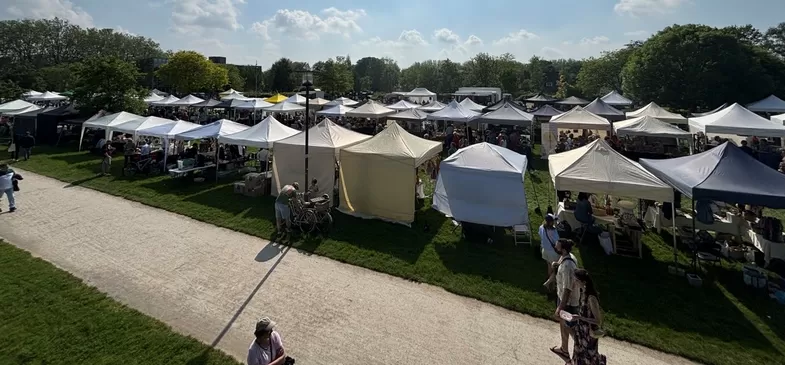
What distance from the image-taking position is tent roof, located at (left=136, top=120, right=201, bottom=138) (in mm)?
14648

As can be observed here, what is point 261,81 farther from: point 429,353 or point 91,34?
point 429,353

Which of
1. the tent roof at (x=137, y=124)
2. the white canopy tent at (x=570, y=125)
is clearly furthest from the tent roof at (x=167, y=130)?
the white canopy tent at (x=570, y=125)

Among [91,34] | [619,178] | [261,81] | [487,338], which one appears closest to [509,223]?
[619,178]

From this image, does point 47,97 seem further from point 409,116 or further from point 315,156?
point 315,156

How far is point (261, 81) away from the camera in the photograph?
2982 inches

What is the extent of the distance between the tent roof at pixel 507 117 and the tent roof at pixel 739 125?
691 centimetres

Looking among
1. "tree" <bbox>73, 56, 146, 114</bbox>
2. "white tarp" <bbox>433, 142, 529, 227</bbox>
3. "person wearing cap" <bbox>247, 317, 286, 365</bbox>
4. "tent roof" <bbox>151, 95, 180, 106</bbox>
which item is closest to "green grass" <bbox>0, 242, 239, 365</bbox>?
"person wearing cap" <bbox>247, 317, 286, 365</bbox>

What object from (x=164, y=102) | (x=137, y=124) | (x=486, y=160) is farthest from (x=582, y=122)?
(x=164, y=102)

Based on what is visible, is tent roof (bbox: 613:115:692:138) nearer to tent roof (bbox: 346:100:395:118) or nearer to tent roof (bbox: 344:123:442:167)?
tent roof (bbox: 344:123:442:167)

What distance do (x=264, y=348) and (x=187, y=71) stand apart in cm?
4812

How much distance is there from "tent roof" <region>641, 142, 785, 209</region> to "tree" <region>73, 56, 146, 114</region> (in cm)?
2531

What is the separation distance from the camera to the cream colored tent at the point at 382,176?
9.67 meters

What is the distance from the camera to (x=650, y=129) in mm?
15734

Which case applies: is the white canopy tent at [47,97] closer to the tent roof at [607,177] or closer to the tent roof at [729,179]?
the tent roof at [607,177]
